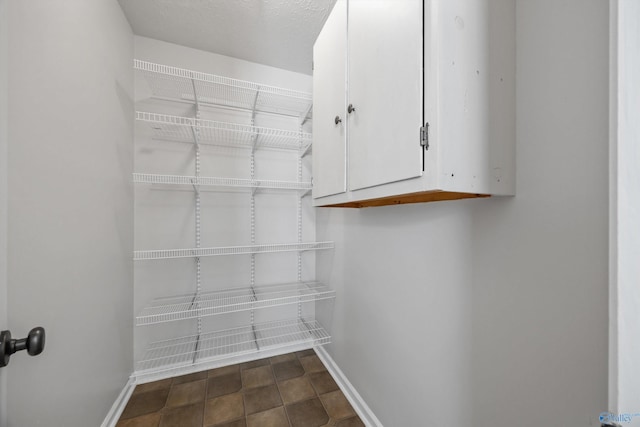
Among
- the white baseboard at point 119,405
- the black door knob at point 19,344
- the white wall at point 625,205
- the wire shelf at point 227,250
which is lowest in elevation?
the white baseboard at point 119,405

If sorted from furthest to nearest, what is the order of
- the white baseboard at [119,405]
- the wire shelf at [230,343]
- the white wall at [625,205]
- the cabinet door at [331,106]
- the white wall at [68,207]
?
the wire shelf at [230,343], the white baseboard at [119,405], the cabinet door at [331,106], the white wall at [68,207], the white wall at [625,205]

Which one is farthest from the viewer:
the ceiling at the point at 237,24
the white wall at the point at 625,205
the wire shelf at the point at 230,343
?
the wire shelf at the point at 230,343

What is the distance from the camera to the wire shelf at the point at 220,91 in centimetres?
151

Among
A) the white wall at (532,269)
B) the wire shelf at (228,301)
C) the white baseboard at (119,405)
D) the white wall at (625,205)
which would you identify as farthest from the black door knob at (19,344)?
the white wall at (625,205)

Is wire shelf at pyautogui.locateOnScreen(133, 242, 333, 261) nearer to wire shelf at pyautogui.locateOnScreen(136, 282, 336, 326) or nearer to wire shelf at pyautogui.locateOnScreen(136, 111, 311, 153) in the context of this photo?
wire shelf at pyautogui.locateOnScreen(136, 282, 336, 326)

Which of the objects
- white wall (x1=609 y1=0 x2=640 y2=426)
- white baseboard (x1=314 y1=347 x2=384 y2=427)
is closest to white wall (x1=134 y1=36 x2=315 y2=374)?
white baseboard (x1=314 y1=347 x2=384 y2=427)

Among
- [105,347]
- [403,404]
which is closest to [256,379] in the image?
[105,347]

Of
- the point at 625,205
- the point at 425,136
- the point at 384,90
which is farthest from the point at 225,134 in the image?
the point at 625,205

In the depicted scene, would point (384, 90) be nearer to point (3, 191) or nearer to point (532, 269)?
point (532, 269)

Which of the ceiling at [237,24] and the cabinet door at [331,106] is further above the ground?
the ceiling at [237,24]

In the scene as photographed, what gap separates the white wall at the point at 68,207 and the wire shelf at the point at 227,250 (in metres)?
0.18

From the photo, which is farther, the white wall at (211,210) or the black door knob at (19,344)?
the white wall at (211,210)

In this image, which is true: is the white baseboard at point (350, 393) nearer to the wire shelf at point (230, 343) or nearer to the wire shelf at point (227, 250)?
the wire shelf at point (230, 343)

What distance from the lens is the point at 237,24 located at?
60.2 inches
